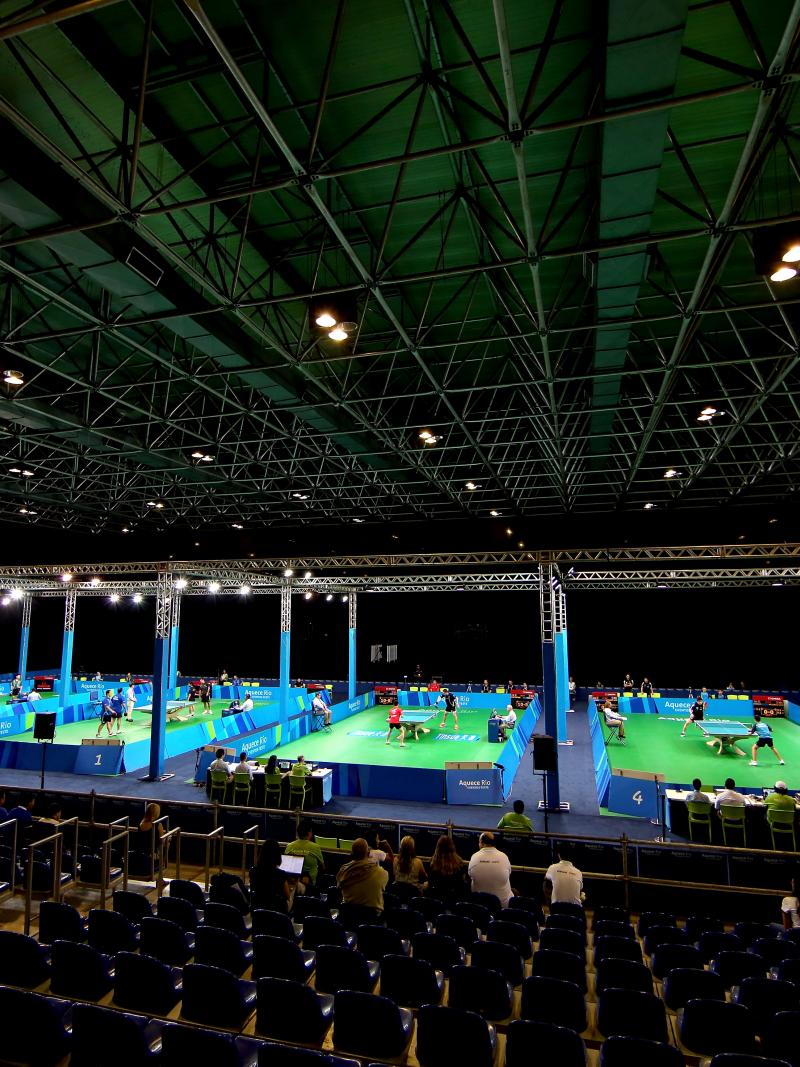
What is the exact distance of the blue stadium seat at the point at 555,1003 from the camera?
5.55m

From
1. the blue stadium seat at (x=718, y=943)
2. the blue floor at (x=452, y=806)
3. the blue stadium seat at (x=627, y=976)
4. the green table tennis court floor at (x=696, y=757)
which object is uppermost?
the blue stadium seat at (x=627, y=976)

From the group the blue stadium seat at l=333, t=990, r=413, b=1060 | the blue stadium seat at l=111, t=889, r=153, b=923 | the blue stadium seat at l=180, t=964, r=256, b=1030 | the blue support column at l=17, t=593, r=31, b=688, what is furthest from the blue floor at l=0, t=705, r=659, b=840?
the blue support column at l=17, t=593, r=31, b=688

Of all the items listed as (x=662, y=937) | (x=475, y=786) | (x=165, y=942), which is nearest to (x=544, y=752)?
(x=475, y=786)

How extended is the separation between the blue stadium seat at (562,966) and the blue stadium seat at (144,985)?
3.57 m

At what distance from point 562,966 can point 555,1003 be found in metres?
0.85

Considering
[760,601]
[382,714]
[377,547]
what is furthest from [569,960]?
[760,601]

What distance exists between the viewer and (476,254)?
1039 cm

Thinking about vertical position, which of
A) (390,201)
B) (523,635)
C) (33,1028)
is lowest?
(33,1028)

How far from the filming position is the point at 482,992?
5.83m

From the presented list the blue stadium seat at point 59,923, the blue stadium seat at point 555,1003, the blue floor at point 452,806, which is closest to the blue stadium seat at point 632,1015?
the blue stadium seat at point 555,1003

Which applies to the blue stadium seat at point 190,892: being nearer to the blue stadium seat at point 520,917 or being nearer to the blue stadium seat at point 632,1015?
the blue stadium seat at point 520,917

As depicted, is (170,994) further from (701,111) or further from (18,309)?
(18,309)

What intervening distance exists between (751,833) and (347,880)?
35.7 ft

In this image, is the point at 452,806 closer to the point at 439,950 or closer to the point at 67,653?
the point at 439,950
